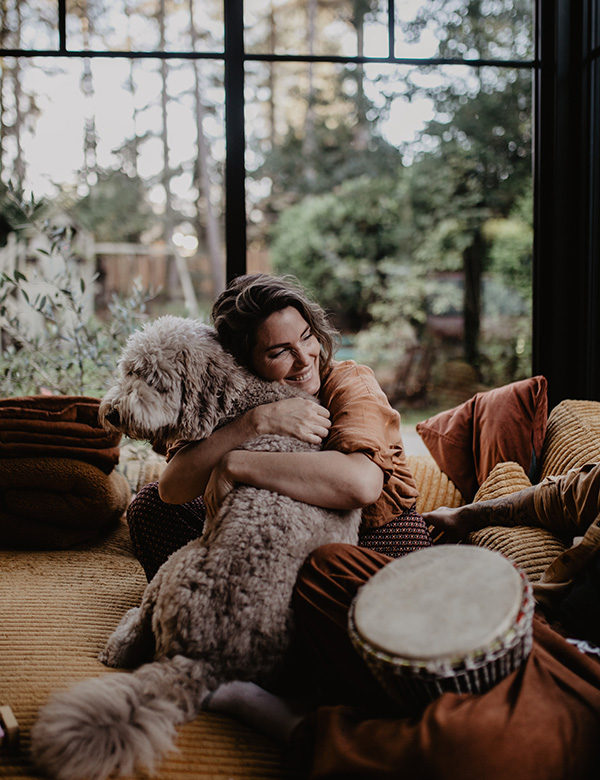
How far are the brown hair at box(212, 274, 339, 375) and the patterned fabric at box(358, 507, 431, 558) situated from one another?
1.75ft

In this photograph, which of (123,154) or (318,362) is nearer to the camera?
(318,362)

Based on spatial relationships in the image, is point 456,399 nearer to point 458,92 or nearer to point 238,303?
point 458,92

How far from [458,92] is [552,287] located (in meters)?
4.55

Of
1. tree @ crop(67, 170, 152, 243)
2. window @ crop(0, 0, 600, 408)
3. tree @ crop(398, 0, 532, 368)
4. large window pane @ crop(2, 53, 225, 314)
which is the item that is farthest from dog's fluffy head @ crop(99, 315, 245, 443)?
tree @ crop(67, 170, 152, 243)

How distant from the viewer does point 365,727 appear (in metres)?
1.19

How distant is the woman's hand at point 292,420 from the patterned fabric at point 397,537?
321mm

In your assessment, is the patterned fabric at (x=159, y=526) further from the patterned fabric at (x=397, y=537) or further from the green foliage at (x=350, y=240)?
the green foliage at (x=350, y=240)

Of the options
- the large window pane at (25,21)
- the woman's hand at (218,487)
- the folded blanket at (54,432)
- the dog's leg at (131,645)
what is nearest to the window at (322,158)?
the large window pane at (25,21)

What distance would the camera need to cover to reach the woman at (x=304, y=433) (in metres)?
1.48

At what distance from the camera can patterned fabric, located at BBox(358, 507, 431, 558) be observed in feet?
5.68

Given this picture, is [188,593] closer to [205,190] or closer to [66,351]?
[66,351]

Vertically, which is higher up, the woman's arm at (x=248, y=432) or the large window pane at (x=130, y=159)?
the large window pane at (x=130, y=159)

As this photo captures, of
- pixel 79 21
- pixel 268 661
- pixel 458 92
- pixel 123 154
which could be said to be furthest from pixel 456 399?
pixel 268 661

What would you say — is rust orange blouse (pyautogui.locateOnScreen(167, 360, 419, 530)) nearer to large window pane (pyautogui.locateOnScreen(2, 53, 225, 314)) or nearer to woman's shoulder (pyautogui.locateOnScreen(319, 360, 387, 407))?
woman's shoulder (pyautogui.locateOnScreen(319, 360, 387, 407))
